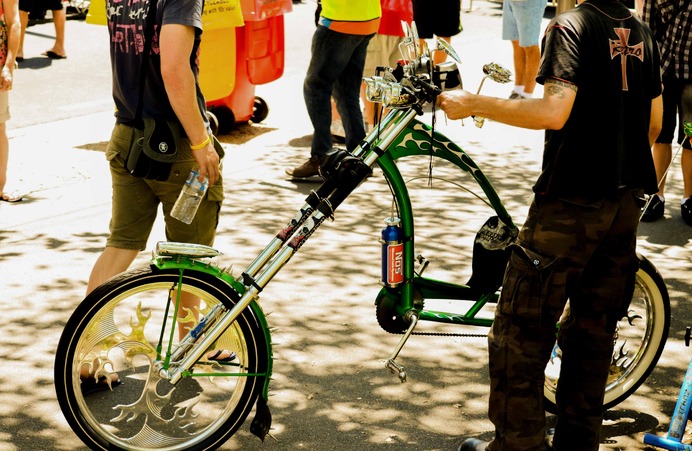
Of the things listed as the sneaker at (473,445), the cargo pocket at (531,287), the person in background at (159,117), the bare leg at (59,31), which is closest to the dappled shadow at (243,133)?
the bare leg at (59,31)

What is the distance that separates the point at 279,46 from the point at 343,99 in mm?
1421

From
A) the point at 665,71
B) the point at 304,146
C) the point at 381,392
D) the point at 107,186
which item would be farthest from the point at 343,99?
the point at 381,392

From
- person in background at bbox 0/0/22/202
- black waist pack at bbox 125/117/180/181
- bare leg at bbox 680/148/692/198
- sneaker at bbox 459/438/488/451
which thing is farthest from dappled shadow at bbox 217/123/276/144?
sneaker at bbox 459/438/488/451

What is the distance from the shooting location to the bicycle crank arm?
159 inches

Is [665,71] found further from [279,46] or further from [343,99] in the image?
[279,46]

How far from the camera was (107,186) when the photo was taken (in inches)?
291

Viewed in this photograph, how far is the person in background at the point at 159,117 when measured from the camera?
395cm

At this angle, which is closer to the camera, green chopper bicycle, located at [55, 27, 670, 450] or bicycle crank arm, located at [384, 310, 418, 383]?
green chopper bicycle, located at [55, 27, 670, 450]

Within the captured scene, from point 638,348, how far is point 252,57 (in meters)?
5.01

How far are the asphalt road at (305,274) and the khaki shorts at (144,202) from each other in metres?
0.75

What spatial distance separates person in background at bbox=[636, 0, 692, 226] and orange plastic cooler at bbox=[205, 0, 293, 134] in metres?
3.10

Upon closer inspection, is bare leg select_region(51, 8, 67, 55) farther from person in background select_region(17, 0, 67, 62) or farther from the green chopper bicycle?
the green chopper bicycle

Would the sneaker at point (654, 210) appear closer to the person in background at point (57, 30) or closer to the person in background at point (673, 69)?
the person in background at point (673, 69)

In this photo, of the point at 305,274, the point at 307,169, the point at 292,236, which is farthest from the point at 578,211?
the point at 307,169
